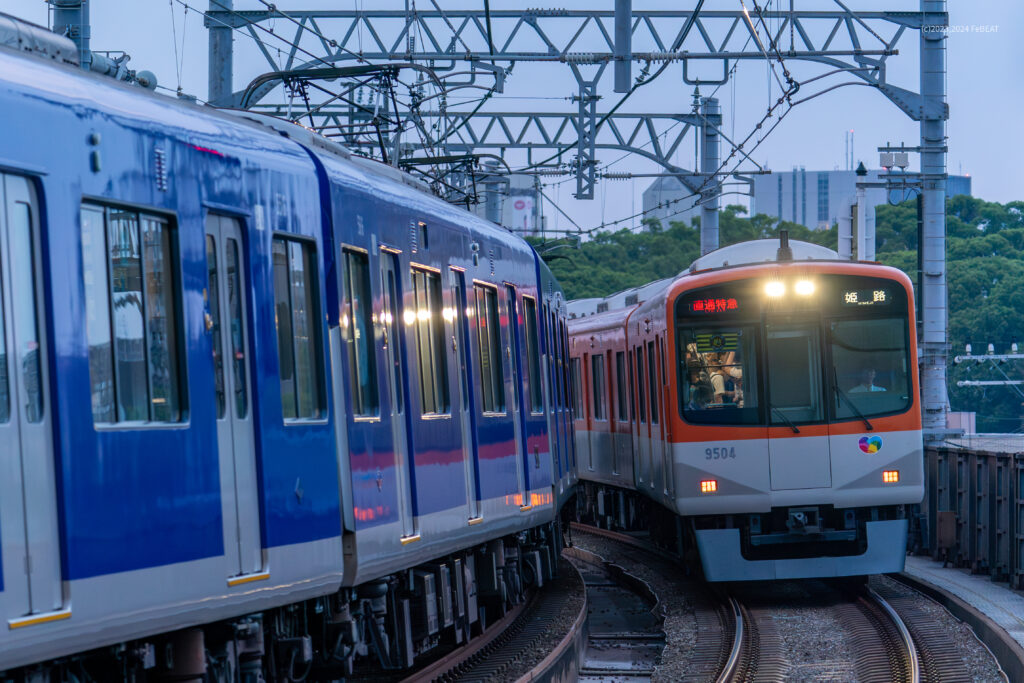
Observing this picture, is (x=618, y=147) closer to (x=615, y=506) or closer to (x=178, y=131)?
(x=615, y=506)

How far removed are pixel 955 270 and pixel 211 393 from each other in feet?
224

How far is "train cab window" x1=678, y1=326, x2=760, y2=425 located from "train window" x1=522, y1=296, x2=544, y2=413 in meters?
1.43

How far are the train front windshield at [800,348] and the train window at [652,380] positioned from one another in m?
1.53

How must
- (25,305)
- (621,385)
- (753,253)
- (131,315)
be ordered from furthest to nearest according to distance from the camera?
(621,385)
(753,253)
(131,315)
(25,305)

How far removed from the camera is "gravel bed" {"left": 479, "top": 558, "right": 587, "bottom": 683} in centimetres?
1109

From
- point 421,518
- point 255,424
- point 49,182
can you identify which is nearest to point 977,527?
point 421,518

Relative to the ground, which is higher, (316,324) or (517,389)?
(316,324)

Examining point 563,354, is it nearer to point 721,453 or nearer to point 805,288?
point 721,453

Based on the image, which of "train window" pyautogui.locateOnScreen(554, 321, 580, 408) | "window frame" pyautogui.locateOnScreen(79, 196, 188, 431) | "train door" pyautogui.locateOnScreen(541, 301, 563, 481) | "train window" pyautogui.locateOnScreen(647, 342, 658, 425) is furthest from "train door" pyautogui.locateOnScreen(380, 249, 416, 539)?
"train window" pyautogui.locateOnScreen(554, 321, 580, 408)

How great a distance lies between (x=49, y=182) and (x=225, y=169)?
149cm

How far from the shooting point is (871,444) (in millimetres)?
14406

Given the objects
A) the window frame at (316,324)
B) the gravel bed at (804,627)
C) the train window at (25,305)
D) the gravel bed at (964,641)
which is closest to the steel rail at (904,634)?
the gravel bed at (964,641)

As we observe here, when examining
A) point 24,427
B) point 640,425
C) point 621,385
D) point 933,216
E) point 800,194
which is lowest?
point 640,425

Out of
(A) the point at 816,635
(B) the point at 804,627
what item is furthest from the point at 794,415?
(A) the point at 816,635
